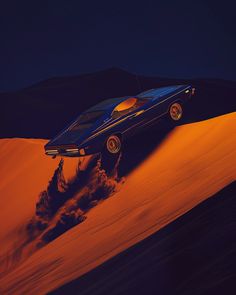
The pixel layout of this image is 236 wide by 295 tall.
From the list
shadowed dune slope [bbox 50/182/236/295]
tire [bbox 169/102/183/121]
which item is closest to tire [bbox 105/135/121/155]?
tire [bbox 169/102/183/121]

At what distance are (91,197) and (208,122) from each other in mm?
2929

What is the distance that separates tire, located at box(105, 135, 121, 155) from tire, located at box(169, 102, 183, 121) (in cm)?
150

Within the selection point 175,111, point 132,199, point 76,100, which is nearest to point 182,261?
point 132,199

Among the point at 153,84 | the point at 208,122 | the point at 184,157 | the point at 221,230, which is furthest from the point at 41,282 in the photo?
the point at 153,84

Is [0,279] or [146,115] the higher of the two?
[146,115]

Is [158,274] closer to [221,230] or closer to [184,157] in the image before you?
[221,230]

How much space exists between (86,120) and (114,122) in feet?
2.22

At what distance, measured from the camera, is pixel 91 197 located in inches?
385

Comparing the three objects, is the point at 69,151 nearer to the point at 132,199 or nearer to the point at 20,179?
the point at 132,199

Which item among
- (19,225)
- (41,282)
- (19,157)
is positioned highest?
(19,157)

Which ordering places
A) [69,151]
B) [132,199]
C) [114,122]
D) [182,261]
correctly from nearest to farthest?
[182,261] < [132,199] < [69,151] < [114,122]

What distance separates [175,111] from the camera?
1122 cm

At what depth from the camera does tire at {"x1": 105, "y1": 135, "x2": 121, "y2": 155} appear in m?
10.1

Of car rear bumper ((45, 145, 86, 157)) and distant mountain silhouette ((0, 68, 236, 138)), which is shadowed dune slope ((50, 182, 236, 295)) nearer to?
car rear bumper ((45, 145, 86, 157))
